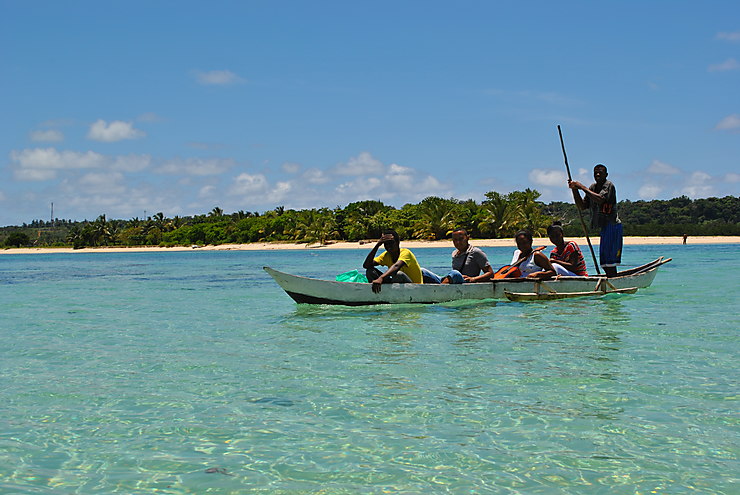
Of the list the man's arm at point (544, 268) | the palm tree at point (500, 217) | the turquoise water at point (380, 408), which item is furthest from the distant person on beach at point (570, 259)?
the palm tree at point (500, 217)

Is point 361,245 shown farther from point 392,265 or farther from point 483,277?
point 392,265

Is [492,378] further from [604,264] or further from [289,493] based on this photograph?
[604,264]

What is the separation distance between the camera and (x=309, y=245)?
9756cm

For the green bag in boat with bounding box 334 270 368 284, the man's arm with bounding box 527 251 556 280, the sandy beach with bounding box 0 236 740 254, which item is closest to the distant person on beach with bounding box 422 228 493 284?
the man's arm with bounding box 527 251 556 280

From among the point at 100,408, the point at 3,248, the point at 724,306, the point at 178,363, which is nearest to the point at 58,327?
the point at 178,363

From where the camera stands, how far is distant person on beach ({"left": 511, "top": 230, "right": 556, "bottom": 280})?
47.7ft

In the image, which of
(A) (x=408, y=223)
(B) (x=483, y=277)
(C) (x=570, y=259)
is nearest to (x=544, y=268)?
(B) (x=483, y=277)

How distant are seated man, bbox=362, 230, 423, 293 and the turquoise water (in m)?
1.46

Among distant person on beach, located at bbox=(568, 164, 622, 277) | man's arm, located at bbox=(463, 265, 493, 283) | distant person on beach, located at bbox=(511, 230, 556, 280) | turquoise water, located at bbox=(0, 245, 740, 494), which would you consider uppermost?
distant person on beach, located at bbox=(568, 164, 622, 277)

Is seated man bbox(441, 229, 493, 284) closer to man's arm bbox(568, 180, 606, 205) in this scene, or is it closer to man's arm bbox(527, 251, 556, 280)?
man's arm bbox(527, 251, 556, 280)

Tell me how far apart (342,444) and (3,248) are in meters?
147

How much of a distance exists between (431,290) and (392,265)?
3.32 ft

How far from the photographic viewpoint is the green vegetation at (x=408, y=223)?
85438mm

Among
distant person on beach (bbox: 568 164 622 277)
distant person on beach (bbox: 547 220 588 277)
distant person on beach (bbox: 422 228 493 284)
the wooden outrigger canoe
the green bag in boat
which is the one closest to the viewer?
the wooden outrigger canoe
